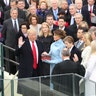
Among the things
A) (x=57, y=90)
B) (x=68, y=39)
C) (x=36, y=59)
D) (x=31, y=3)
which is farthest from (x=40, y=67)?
(x=31, y=3)

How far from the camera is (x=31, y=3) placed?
17.0m

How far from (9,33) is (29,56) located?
200 centimetres

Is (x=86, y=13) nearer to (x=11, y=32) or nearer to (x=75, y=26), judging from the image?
(x=75, y=26)

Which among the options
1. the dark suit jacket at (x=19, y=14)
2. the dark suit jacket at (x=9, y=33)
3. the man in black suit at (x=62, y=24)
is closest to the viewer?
the man in black suit at (x=62, y=24)

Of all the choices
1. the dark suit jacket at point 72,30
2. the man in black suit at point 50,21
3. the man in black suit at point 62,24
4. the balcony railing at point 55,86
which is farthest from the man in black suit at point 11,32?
the balcony railing at point 55,86

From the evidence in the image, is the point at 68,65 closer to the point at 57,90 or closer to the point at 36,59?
the point at 57,90

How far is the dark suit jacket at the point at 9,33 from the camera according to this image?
1484cm

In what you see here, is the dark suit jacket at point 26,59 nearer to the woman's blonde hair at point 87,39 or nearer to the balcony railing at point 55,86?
the woman's blonde hair at point 87,39

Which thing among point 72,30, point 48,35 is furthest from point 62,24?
point 48,35

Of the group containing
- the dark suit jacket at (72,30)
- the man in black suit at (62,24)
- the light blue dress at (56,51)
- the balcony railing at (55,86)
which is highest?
the man in black suit at (62,24)

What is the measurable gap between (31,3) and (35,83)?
585 cm

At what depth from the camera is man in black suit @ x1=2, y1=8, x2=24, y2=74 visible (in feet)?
48.8

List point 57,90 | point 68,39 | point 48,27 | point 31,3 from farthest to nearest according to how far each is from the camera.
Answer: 1. point 31,3
2. point 48,27
3. point 68,39
4. point 57,90

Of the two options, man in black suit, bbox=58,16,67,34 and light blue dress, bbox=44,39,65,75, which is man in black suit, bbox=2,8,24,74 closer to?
man in black suit, bbox=58,16,67,34
